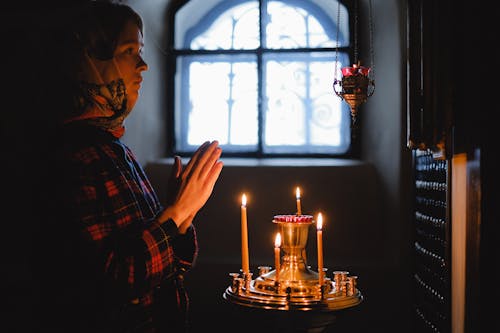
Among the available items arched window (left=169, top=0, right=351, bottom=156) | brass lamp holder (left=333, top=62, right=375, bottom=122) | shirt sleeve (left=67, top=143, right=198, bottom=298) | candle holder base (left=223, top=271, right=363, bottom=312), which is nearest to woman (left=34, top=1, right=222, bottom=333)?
shirt sleeve (left=67, top=143, right=198, bottom=298)

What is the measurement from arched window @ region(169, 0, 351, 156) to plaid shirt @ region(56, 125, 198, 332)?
117 inches

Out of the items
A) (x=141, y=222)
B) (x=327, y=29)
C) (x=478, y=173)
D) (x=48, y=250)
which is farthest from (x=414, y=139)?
(x=327, y=29)

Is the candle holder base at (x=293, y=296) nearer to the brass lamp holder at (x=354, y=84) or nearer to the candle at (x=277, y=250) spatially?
the candle at (x=277, y=250)

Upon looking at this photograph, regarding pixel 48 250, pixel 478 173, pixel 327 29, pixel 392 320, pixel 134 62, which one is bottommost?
pixel 392 320

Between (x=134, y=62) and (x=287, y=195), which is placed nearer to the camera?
(x=134, y=62)

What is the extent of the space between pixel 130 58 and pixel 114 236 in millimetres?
608

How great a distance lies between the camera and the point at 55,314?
71.7 inches

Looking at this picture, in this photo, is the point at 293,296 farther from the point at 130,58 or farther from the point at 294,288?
the point at 130,58

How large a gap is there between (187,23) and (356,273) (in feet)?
8.15

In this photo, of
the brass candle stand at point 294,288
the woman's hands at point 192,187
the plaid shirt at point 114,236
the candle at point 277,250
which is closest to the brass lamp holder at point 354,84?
the brass candle stand at point 294,288

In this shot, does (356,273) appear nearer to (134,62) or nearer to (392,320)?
(392,320)

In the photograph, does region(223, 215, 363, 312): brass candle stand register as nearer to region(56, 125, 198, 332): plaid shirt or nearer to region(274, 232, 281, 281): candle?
region(274, 232, 281, 281): candle

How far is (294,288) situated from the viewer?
2367 millimetres

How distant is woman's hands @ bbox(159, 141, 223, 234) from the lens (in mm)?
1928
